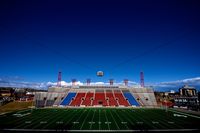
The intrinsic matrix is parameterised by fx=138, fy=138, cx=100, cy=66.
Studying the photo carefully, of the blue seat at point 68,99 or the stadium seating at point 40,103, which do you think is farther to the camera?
the blue seat at point 68,99

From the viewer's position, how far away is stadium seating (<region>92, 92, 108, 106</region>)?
52972 mm

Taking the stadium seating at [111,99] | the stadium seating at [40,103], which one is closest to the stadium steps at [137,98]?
the stadium seating at [111,99]

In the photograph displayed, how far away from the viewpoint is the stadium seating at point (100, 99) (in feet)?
174

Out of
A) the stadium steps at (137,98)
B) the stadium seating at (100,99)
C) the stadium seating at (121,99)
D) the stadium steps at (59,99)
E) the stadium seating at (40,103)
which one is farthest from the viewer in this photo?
the stadium steps at (59,99)

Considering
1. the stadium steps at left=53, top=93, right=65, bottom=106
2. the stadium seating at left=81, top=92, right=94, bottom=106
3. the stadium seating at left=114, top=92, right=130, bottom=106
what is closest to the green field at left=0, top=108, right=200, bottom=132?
the stadium seating at left=114, top=92, right=130, bottom=106

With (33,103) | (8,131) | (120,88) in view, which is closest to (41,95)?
(33,103)

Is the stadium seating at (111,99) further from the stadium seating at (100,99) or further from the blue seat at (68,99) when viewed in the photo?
the blue seat at (68,99)

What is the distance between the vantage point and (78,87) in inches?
2675

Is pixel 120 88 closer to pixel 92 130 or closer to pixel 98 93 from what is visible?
pixel 98 93

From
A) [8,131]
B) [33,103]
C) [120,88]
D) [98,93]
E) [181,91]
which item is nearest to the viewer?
[8,131]

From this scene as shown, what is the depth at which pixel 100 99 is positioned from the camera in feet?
184

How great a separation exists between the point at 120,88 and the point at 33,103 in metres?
38.1

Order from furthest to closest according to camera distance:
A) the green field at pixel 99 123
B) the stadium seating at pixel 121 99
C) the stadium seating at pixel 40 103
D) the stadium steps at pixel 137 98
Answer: the stadium steps at pixel 137 98 → the stadium seating at pixel 121 99 → the stadium seating at pixel 40 103 → the green field at pixel 99 123

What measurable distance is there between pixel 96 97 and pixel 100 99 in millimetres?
2392
